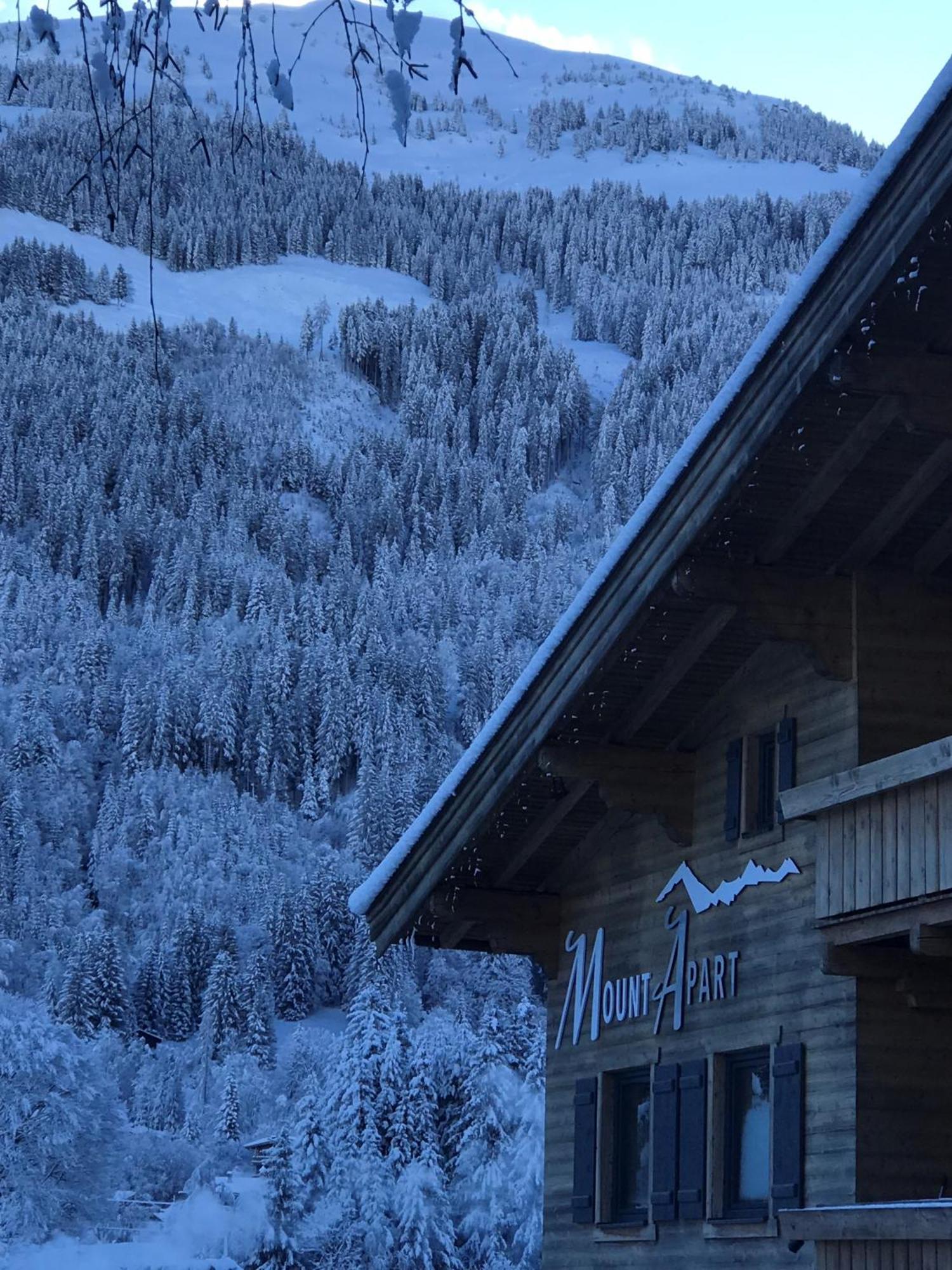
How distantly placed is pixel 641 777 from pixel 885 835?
359cm

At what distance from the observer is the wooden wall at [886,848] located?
33.9 ft

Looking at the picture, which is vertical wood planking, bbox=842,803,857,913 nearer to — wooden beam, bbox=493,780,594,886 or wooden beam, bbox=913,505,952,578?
wooden beam, bbox=913,505,952,578

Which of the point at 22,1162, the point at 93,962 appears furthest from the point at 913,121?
the point at 93,962

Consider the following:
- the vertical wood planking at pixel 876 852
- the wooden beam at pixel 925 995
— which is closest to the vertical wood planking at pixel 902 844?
the vertical wood planking at pixel 876 852

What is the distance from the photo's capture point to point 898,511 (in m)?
12.1

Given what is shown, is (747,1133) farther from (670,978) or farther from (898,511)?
(898,511)

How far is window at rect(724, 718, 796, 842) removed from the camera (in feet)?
43.5

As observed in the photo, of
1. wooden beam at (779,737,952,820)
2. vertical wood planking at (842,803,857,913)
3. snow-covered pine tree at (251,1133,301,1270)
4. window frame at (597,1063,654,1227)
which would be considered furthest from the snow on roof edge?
snow-covered pine tree at (251,1133,301,1270)

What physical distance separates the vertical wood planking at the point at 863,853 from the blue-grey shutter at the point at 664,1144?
336cm

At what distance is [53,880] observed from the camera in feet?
465

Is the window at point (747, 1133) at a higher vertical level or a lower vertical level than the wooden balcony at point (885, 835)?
lower

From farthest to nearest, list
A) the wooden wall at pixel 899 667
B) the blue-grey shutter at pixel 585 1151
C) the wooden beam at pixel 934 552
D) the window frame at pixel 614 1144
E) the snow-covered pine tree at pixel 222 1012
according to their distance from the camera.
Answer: the snow-covered pine tree at pixel 222 1012 < the blue-grey shutter at pixel 585 1151 < the window frame at pixel 614 1144 < the wooden wall at pixel 899 667 < the wooden beam at pixel 934 552

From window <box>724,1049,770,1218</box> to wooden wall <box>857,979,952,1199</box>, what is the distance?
124 centimetres

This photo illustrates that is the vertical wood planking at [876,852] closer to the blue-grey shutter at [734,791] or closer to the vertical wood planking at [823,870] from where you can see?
the vertical wood planking at [823,870]
